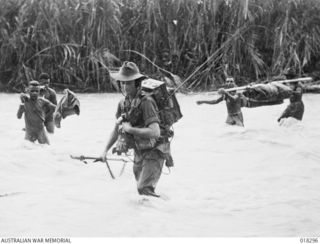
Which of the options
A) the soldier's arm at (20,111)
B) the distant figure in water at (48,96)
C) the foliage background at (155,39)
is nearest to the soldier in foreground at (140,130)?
the soldier's arm at (20,111)

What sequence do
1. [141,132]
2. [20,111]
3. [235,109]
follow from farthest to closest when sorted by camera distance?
[235,109], [20,111], [141,132]

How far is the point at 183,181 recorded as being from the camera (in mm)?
7543

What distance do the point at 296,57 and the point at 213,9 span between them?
142 centimetres

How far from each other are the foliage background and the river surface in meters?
0.45

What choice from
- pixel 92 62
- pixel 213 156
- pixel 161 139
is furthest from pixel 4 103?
pixel 161 139

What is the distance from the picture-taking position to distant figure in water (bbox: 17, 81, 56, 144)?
8602 mm

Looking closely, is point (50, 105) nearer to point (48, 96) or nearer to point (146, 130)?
point (48, 96)

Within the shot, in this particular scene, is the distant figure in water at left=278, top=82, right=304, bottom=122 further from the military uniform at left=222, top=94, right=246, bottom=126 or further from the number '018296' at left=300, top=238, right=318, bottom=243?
the number '018296' at left=300, top=238, right=318, bottom=243

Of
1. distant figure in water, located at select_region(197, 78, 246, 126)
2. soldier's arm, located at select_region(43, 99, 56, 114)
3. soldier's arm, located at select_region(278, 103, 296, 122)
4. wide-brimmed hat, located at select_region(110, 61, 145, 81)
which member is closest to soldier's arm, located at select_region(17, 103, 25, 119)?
soldier's arm, located at select_region(43, 99, 56, 114)

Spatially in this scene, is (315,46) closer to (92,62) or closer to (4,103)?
(92,62)

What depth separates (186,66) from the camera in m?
10.8

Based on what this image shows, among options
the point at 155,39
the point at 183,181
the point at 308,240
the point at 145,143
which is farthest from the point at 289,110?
the point at 308,240

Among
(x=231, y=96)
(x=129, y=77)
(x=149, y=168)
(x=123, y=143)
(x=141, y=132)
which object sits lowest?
(x=231, y=96)

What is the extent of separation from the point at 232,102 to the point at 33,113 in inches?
105
